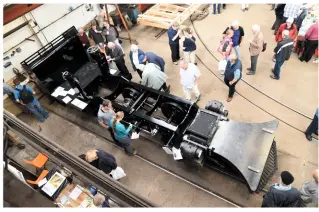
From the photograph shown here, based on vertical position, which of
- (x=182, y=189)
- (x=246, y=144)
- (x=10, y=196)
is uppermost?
(x=10, y=196)

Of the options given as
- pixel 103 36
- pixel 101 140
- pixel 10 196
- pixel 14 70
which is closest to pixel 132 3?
pixel 103 36

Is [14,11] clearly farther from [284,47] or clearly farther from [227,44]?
[284,47]

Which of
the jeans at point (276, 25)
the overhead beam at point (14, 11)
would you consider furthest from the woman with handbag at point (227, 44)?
the overhead beam at point (14, 11)

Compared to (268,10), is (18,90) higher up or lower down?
higher up

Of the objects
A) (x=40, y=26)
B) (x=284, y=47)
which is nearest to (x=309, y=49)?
(x=284, y=47)

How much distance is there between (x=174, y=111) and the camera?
592 centimetres

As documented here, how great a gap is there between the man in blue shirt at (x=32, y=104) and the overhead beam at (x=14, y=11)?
65.7 inches

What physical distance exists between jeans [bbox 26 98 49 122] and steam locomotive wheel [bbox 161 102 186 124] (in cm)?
349

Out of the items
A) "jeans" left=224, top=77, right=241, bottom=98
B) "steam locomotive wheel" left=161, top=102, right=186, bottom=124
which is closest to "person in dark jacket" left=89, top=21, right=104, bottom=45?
"steam locomotive wheel" left=161, top=102, right=186, bottom=124

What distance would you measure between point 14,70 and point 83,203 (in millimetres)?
5001

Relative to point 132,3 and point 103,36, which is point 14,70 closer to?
point 103,36

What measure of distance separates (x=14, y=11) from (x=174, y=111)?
17.1 ft

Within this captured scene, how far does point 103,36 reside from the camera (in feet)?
27.3

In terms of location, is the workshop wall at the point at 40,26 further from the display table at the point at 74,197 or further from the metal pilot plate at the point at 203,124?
the metal pilot plate at the point at 203,124
